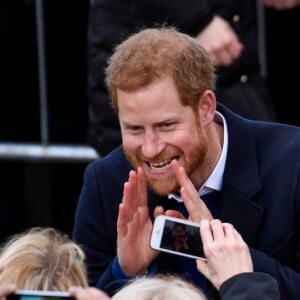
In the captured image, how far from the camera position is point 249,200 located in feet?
14.2

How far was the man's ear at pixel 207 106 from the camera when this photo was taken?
4277 millimetres

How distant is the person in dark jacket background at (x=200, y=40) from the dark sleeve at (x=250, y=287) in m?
1.70

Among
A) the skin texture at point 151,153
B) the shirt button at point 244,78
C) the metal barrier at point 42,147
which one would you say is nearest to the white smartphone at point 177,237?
the skin texture at point 151,153

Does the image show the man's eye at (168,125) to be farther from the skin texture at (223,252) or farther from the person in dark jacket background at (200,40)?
the person in dark jacket background at (200,40)

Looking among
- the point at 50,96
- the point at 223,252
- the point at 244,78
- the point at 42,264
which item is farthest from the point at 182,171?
the point at 50,96

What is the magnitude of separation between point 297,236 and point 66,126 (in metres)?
3.05

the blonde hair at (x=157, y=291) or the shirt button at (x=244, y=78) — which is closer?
the blonde hair at (x=157, y=291)

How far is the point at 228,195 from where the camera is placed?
14.2ft

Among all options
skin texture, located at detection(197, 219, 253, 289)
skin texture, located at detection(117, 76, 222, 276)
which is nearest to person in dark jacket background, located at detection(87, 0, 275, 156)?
skin texture, located at detection(117, 76, 222, 276)

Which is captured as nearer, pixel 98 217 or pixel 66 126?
pixel 98 217

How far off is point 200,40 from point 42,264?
1.79 m

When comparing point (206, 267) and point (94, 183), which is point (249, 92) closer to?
point (94, 183)

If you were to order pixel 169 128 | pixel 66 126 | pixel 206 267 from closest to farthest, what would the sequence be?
pixel 206 267 < pixel 169 128 < pixel 66 126

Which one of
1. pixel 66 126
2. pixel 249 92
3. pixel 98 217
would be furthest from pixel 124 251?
pixel 66 126
